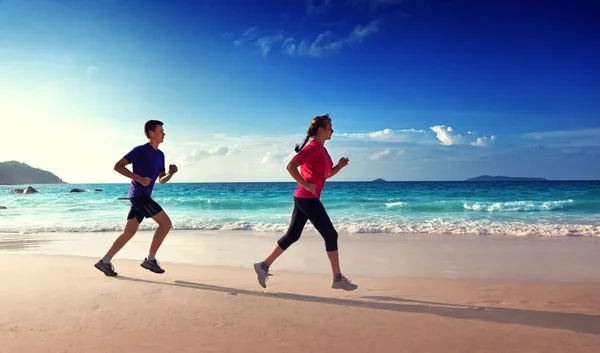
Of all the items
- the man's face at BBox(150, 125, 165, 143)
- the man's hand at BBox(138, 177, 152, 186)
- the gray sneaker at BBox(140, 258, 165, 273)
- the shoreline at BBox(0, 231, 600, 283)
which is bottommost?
the shoreline at BBox(0, 231, 600, 283)

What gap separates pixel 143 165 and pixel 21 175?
6012 inches

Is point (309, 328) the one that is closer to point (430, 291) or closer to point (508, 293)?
point (430, 291)

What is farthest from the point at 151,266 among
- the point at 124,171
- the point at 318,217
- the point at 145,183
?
the point at 318,217

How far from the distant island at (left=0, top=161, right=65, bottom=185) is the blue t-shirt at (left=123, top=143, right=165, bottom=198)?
14751 centimetres

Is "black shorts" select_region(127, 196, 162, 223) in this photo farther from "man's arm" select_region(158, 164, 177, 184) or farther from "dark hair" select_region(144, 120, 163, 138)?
"dark hair" select_region(144, 120, 163, 138)

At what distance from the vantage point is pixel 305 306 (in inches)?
147

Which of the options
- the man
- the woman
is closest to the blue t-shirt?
the man

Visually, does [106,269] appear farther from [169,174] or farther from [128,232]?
[169,174]

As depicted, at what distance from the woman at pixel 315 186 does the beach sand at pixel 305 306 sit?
419mm

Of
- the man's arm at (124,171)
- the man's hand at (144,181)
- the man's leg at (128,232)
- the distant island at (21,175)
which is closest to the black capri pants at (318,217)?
the man's hand at (144,181)

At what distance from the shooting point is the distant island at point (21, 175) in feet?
418

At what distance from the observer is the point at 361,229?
35.2 feet

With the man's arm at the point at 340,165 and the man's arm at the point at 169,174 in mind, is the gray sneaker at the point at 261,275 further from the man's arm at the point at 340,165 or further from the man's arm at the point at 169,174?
the man's arm at the point at 169,174

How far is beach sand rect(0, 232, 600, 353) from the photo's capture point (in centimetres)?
286
